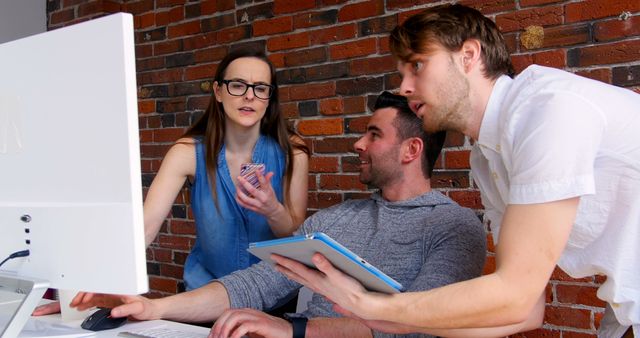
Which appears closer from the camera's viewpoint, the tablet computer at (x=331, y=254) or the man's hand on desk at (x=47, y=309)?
the tablet computer at (x=331, y=254)

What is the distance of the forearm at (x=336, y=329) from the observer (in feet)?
5.08

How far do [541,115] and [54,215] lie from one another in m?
0.86

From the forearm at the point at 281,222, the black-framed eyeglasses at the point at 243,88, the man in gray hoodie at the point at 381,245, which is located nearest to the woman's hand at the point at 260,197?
the forearm at the point at 281,222

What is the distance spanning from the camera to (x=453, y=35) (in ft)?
4.34

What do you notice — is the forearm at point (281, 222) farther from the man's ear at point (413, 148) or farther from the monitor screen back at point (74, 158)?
the monitor screen back at point (74, 158)

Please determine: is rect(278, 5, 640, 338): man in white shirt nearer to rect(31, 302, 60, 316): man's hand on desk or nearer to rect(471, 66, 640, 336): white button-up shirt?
rect(471, 66, 640, 336): white button-up shirt

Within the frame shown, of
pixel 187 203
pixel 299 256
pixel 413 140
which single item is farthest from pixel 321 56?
pixel 299 256

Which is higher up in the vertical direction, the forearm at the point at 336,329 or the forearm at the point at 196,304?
the forearm at the point at 196,304

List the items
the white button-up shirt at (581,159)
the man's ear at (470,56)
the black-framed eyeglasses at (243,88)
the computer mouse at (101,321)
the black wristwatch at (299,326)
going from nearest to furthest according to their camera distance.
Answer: the white button-up shirt at (581,159), the man's ear at (470,56), the computer mouse at (101,321), the black wristwatch at (299,326), the black-framed eyeglasses at (243,88)

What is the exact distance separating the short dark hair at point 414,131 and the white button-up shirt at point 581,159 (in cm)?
64

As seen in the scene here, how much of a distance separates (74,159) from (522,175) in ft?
2.54

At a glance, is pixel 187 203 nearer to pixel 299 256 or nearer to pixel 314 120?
pixel 314 120

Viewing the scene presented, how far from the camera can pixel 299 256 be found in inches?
47.5

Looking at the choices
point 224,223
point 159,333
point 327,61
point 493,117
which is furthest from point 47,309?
→ point 327,61
